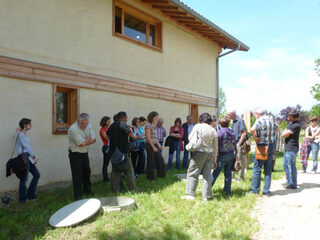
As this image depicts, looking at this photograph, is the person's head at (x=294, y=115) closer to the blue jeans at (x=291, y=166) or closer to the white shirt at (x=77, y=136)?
the blue jeans at (x=291, y=166)

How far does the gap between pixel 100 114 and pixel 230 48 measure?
28.1 feet

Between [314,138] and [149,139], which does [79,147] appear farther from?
[314,138]

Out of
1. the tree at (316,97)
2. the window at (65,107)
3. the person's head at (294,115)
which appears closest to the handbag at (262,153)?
the person's head at (294,115)

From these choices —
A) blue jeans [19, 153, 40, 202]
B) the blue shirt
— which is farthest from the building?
the blue shirt

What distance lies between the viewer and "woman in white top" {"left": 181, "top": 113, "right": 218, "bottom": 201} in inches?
180

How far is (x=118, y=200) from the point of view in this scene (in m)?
4.44

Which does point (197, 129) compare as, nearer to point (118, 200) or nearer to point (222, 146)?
point (222, 146)

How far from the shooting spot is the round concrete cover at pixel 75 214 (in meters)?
3.58

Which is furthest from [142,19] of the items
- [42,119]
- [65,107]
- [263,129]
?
[263,129]

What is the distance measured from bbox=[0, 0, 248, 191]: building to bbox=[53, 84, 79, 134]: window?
26mm

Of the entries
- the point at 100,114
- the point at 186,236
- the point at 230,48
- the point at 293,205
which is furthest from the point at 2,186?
the point at 230,48

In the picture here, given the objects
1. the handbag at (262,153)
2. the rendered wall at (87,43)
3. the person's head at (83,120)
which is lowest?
the handbag at (262,153)

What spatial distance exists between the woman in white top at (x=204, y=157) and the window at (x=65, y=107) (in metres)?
3.41

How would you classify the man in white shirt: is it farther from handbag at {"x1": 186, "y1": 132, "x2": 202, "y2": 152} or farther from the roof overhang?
the roof overhang
